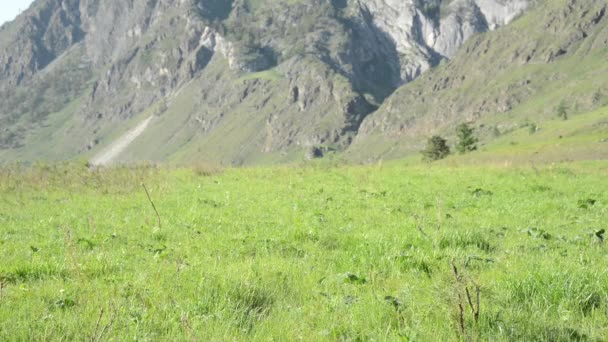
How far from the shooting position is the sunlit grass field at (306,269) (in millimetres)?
5246

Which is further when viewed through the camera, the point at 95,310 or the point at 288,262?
the point at 288,262

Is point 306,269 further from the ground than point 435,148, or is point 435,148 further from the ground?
point 306,269

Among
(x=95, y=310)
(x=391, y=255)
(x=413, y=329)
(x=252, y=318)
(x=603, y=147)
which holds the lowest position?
(x=603, y=147)

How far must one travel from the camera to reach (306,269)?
7.95 meters

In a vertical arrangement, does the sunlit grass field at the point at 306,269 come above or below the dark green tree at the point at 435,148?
above

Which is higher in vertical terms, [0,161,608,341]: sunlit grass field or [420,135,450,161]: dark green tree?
[0,161,608,341]: sunlit grass field

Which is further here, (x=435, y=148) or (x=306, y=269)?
(x=435, y=148)

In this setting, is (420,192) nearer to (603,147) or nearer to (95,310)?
(95,310)

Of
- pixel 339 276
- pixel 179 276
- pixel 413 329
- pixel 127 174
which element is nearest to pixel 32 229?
pixel 179 276

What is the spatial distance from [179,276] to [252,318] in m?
1.73

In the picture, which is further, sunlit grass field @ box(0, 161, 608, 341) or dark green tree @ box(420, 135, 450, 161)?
dark green tree @ box(420, 135, 450, 161)

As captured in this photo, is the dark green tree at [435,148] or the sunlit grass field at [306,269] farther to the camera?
the dark green tree at [435,148]

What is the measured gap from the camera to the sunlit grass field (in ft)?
17.2

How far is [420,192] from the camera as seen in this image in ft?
66.0
